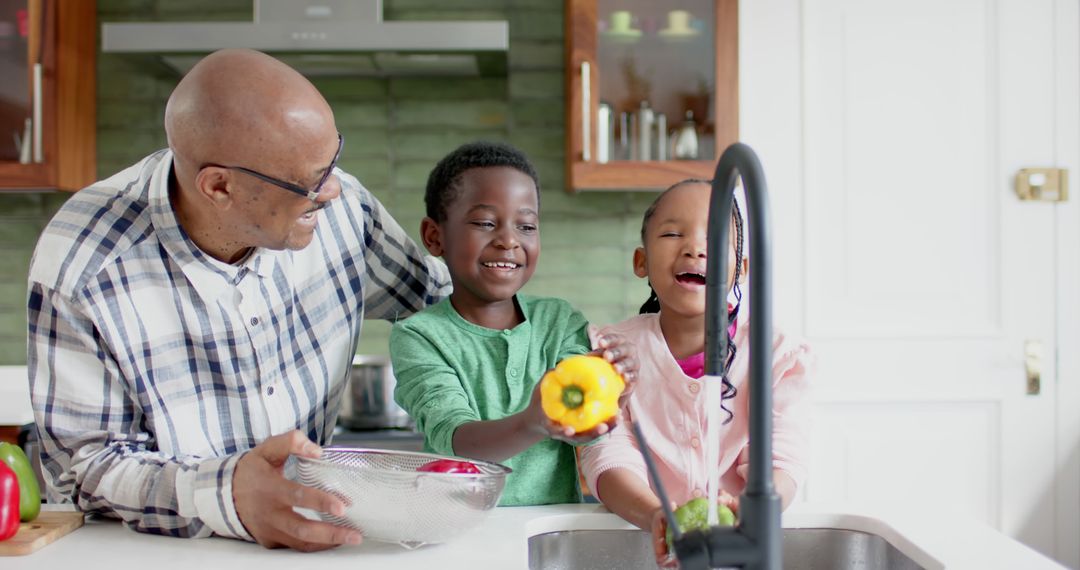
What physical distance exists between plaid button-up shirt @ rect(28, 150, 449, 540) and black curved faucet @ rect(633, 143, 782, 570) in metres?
0.54

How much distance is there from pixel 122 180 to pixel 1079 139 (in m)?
2.48

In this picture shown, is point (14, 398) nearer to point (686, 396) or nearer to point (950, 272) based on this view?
point (686, 396)

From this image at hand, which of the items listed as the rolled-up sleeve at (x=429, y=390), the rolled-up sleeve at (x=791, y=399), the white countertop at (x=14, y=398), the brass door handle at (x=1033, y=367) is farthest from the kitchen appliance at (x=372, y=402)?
the brass door handle at (x=1033, y=367)

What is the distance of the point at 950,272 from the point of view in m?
2.60

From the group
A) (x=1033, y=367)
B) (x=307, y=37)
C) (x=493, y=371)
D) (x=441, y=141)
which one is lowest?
(x=1033, y=367)

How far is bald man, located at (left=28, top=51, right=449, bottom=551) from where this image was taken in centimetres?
106

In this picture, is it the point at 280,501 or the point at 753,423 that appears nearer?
the point at 753,423

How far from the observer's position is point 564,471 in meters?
1.36

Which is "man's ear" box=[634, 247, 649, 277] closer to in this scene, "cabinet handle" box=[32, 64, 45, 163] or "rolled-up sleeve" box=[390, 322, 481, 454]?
"rolled-up sleeve" box=[390, 322, 481, 454]

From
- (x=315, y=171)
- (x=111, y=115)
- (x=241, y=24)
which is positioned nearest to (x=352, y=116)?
(x=241, y=24)

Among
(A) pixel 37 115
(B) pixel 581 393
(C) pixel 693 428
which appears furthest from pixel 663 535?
(A) pixel 37 115

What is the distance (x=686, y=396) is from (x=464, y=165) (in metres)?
0.50

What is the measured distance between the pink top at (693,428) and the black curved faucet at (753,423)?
1.54ft

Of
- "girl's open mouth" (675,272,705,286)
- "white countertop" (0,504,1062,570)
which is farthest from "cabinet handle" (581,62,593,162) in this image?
"white countertop" (0,504,1062,570)
